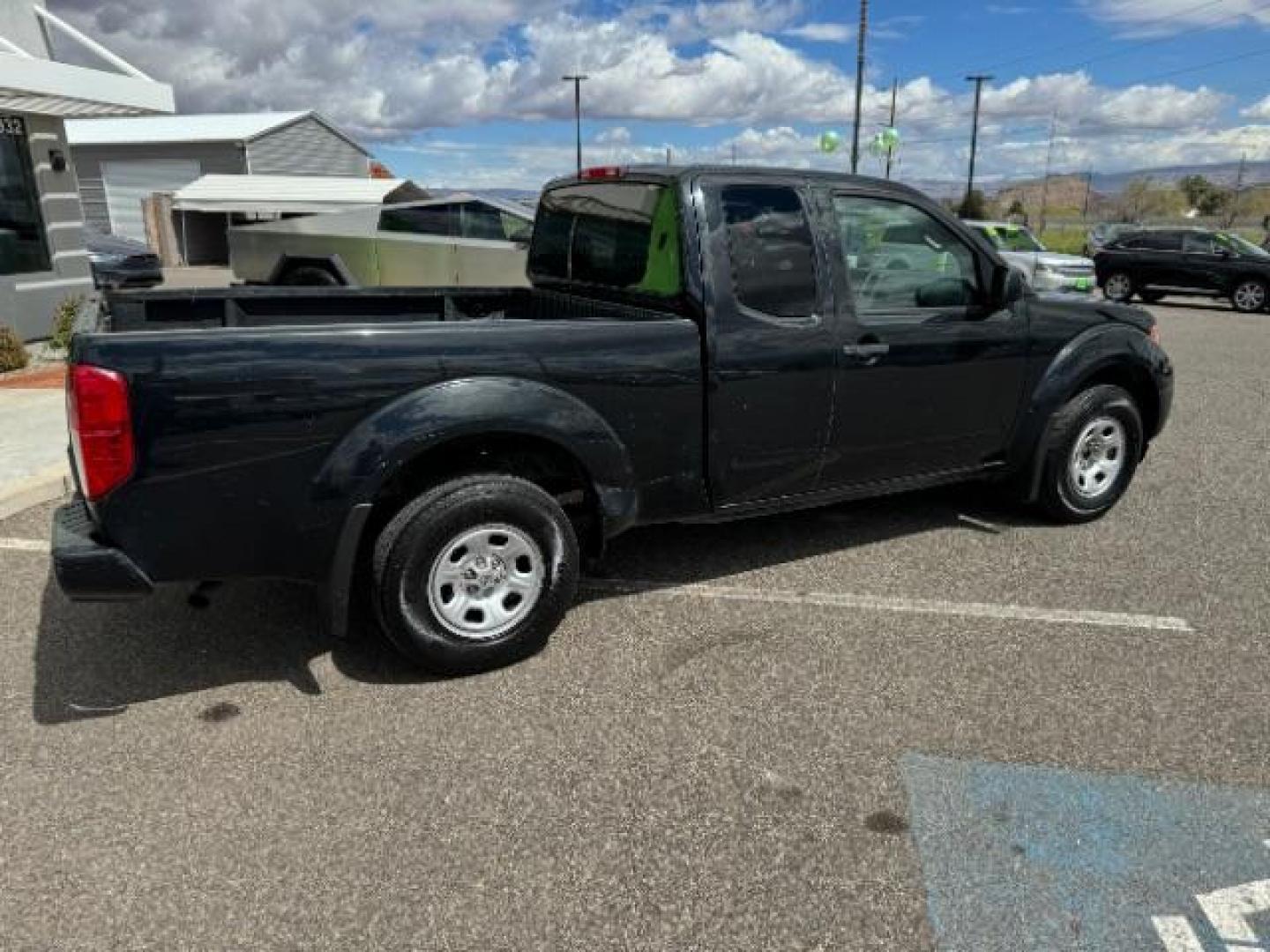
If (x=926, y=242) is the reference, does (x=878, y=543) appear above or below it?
below

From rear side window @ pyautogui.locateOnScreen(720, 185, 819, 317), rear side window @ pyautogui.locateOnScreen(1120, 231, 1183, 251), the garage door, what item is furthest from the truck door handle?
the garage door

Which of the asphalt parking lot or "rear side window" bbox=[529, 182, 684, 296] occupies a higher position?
"rear side window" bbox=[529, 182, 684, 296]

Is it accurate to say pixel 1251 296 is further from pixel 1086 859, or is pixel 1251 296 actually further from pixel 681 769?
pixel 681 769

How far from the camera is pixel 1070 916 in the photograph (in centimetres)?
238

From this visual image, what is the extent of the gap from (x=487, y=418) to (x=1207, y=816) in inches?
99.5

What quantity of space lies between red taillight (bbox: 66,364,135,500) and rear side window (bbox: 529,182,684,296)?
6.75 feet

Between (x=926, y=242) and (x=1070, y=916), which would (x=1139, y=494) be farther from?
Result: (x=1070, y=916)

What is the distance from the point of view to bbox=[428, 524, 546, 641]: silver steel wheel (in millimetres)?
3445

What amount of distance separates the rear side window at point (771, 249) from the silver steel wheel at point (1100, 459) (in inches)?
80.8

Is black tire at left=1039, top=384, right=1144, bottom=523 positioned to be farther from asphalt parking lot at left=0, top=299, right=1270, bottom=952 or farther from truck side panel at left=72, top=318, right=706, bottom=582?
truck side panel at left=72, top=318, right=706, bottom=582

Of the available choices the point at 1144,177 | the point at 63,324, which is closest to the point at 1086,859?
the point at 63,324

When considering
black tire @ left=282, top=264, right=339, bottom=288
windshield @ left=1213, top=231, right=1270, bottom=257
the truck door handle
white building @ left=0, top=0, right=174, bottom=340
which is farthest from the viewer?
windshield @ left=1213, top=231, right=1270, bottom=257

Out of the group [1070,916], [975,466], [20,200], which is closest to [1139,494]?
[975,466]

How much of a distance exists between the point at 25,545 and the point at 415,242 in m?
9.90
